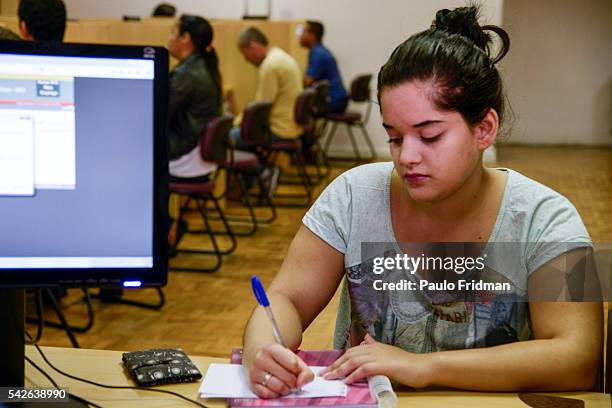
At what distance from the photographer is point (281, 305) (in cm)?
132

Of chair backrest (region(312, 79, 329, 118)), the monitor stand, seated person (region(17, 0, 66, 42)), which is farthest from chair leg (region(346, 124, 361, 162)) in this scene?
the monitor stand

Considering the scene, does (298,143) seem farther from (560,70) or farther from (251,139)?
(560,70)

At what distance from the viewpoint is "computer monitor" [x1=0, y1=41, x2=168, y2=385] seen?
3.70 feet

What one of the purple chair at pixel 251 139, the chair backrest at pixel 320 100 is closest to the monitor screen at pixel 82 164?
the purple chair at pixel 251 139

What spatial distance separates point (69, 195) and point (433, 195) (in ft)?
Result: 1.56

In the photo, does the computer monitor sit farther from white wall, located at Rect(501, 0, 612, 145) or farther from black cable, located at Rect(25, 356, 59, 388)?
white wall, located at Rect(501, 0, 612, 145)

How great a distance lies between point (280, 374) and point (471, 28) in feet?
1.81

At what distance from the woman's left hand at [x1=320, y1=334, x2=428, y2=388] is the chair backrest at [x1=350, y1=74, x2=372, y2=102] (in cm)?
661

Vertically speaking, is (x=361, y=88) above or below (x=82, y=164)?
below

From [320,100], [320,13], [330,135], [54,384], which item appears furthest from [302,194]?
[54,384]

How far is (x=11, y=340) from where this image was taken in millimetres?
1146

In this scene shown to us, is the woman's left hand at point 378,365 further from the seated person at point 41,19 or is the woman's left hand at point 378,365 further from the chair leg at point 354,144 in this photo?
the chair leg at point 354,144

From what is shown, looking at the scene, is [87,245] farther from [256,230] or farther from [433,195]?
[256,230]

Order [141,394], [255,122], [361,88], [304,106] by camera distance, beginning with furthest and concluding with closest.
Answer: [361,88] < [304,106] < [255,122] < [141,394]
